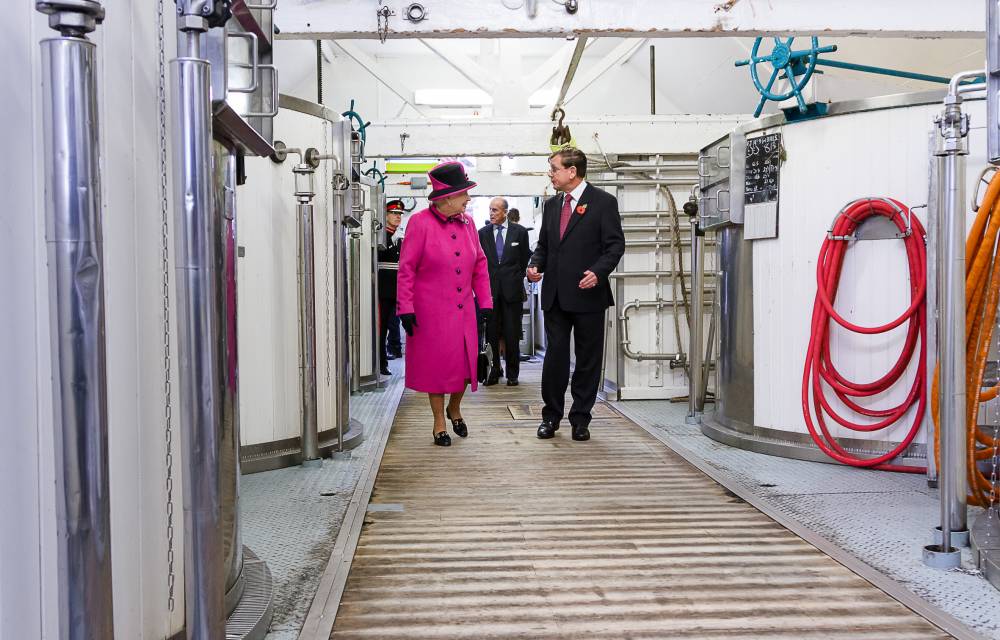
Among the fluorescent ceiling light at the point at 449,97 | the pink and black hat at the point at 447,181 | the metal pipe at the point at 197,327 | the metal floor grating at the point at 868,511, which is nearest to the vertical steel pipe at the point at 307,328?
the pink and black hat at the point at 447,181

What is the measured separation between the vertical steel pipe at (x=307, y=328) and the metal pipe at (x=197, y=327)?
2.53 m

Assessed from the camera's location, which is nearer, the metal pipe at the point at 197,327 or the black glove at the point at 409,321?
the metal pipe at the point at 197,327

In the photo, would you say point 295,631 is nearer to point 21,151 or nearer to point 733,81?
point 21,151

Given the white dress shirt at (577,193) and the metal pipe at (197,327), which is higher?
the white dress shirt at (577,193)

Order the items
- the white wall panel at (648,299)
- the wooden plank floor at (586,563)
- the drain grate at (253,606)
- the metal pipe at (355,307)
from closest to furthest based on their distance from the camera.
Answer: the drain grate at (253,606), the wooden plank floor at (586,563), the metal pipe at (355,307), the white wall panel at (648,299)

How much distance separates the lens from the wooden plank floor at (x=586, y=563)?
2.36 metres

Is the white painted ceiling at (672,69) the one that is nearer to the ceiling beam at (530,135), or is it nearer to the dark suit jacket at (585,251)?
the ceiling beam at (530,135)

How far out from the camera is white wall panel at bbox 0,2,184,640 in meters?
1.38

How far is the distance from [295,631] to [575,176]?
3551 millimetres

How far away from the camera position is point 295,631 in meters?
2.30

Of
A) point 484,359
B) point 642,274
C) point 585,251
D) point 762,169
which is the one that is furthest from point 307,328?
point 484,359

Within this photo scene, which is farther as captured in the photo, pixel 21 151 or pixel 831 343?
pixel 831 343

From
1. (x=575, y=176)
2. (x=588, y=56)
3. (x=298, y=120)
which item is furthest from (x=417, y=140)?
(x=588, y=56)

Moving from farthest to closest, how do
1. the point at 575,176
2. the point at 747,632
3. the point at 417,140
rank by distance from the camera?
the point at 417,140
the point at 575,176
the point at 747,632
